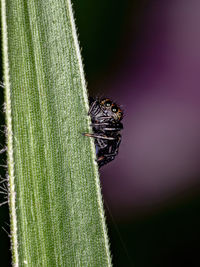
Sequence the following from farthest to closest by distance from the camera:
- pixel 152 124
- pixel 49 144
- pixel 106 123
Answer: pixel 152 124
pixel 106 123
pixel 49 144

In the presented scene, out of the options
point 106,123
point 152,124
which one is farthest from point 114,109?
point 152,124

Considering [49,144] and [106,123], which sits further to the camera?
[106,123]

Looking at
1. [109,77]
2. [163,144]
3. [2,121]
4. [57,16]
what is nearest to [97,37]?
[109,77]

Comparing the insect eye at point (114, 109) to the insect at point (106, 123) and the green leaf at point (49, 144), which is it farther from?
the green leaf at point (49, 144)

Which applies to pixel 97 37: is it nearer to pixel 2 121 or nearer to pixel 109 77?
pixel 109 77

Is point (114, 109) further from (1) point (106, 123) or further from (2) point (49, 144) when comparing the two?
(2) point (49, 144)

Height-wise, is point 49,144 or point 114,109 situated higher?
point 114,109

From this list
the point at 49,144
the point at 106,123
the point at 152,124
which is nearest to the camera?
the point at 49,144
